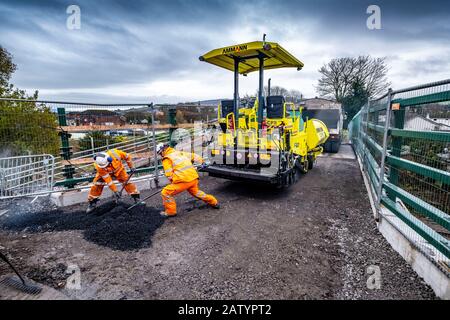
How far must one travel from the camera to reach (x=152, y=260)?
278 cm

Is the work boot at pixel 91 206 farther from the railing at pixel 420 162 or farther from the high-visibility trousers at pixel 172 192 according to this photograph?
the railing at pixel 420 162

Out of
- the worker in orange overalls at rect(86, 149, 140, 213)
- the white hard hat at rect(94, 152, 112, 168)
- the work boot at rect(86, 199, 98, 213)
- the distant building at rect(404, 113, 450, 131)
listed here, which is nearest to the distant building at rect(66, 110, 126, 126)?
the worker in orange overalls at rect(86, 149, 140, 213)

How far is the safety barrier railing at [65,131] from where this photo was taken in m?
4.23

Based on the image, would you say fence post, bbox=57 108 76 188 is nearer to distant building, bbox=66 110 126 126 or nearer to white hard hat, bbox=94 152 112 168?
distant building, bbox=66 110 126 126

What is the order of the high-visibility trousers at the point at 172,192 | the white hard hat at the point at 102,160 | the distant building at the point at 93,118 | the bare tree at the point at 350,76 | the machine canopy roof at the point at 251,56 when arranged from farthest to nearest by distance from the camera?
the bare tree at the point at 350,76 < the distant building at the point at 93,118 < the machine canopy roof at the point at 251,56 < the white hard hat at the point at 102,160 < the high-visibility trousers at the point at 172,192

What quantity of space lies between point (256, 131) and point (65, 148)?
393 cm

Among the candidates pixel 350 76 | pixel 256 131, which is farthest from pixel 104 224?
pixel 350 76

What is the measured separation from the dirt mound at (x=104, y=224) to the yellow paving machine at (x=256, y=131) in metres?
1.82

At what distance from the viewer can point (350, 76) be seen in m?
28.6

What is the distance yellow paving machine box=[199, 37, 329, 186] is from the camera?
4.73 metres

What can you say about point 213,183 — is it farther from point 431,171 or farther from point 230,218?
point 431,171

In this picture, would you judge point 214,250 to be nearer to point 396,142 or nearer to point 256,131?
point 396,142

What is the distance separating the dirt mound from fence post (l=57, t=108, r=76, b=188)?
2.46 ft

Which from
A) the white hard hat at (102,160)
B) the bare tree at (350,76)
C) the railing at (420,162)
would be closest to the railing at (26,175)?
the white hard hat at (102,160)
